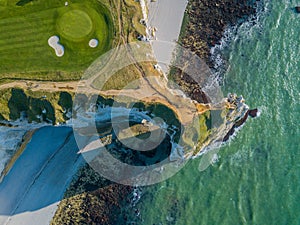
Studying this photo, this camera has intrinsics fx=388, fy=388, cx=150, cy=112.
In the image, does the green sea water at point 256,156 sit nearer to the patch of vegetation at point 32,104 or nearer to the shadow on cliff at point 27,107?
the patch of vegetation at point 32,104

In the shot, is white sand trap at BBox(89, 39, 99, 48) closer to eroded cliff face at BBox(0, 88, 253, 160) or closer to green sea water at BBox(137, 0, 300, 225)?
eroded cliff face at BBox(0, 88, 253, 160)

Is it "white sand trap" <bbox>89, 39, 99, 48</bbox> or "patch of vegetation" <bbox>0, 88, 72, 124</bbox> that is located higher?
"white sand trap" <bbox>89, 39, 99, 48</bbox>

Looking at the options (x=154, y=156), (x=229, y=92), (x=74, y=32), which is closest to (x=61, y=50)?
(x=74, y=32)

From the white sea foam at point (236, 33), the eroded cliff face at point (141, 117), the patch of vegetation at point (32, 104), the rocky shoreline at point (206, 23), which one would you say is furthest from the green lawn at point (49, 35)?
the white sea foam at point (236, 33)

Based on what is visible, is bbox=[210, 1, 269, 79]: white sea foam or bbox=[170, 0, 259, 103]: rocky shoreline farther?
bbox=[210, 1, 269, 79]: white sea foam

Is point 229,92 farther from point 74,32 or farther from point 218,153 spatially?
point 74,32

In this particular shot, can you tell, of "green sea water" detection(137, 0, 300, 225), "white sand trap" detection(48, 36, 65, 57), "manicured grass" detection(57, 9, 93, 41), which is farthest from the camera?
"green sea water" detection(137, 0, 300, 225)

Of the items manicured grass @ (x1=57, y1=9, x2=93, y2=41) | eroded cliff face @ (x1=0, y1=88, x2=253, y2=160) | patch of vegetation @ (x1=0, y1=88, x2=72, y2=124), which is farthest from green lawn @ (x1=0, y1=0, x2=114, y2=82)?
eroded cliff face @ (x1=0, y1=88, x2=253, y2=160)

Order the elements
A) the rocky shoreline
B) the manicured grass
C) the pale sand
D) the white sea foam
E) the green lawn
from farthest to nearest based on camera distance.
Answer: the white sea foam
the rocky shoreline
the pale sand
the manicured grass
the green lawn

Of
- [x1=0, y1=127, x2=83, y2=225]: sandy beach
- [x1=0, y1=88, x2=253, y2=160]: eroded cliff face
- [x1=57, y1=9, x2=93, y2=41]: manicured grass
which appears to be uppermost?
[x1=57, y1=9, x2=93, y2=41]: manicured grass
